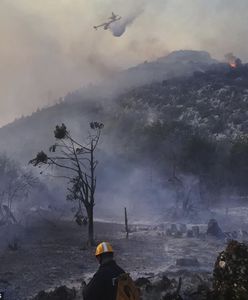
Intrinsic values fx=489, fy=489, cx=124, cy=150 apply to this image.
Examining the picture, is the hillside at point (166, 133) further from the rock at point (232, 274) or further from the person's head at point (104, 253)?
the person's head at point (104, 253)

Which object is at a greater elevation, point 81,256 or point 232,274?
point 81,256

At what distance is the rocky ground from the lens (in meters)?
17.3

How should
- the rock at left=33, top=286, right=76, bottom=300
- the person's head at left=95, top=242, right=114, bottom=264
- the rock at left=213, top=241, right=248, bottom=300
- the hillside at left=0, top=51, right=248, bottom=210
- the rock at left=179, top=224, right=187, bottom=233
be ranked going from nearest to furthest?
1. the person's head at left=95, top=242, right=114, bottom=264
2. the rock at left=213, top=241, right=248, bottom=300
3. the rock at left=33, top=286, right=76, bottom=300
4. the rock at left=179, top=224, right=187, bottom=233
5. the hillside at left=0, top=51, right=248, bottom=210

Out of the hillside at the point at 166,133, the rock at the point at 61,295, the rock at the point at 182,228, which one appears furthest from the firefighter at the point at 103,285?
the hillside at the point at 166,133

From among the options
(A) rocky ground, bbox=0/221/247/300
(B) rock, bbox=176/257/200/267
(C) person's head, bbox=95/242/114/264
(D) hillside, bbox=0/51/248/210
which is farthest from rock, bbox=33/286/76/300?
(D) hillside, bbox=0/51/248/210

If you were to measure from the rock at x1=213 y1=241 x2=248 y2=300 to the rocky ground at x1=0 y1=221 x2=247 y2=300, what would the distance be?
2.40 meters

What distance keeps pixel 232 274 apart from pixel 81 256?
575 inches

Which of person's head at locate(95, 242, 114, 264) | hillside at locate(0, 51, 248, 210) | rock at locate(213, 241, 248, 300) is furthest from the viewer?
hillside at locate(0, 51, 248, 210)

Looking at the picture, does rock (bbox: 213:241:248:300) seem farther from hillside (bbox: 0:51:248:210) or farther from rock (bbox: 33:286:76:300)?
hillside (bbox: 0:51:248:210)

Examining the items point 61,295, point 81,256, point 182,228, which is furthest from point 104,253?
point 182,228

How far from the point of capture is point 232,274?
34.4ft

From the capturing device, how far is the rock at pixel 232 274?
33.5ft

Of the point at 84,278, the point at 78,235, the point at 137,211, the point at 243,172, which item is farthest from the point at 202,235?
the point at 243,172

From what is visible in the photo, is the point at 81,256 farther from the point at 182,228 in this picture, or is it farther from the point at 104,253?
the point at 104,253
